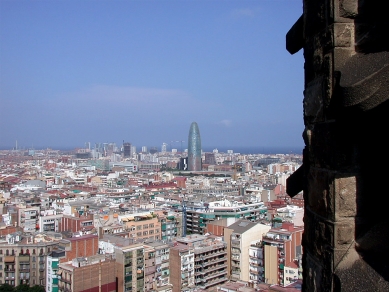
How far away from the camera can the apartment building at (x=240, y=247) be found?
15508 mm

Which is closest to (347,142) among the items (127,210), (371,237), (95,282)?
(371,237)

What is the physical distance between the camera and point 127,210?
21.9 metres

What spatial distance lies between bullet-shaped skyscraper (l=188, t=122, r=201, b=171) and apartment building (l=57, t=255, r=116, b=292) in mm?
48888

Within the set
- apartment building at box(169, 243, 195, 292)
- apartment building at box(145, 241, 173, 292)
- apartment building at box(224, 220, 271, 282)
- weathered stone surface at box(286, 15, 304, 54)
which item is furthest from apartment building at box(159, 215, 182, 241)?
weathered stone surface at box(286, 15, 304, 54)

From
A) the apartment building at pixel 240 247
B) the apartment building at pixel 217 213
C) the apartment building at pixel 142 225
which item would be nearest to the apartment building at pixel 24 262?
the apartment building at pixel 142 225

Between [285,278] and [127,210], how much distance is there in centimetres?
1028

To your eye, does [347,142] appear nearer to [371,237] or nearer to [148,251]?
[371,237]

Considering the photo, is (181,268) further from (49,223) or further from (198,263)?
(49,223)

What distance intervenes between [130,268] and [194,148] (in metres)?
50.7

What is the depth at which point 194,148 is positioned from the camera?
63344 millimetres

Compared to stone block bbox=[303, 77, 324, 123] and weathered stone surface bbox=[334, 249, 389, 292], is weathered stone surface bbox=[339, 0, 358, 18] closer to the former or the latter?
stone block bbox=[303, 77, 324, 123]

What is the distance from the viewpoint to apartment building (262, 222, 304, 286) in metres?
13.4

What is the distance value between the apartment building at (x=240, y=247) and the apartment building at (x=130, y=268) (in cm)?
372

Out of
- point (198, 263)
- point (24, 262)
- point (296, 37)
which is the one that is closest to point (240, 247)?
point (198, 263)
